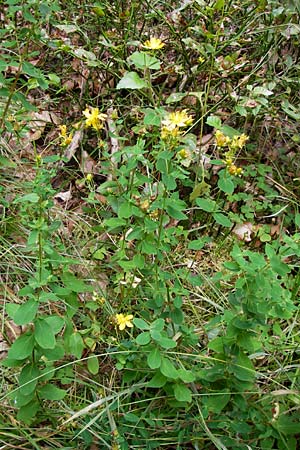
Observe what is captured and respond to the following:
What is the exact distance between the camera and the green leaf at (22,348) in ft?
4.13

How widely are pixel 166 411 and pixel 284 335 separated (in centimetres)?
43

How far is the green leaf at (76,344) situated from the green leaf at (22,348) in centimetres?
22

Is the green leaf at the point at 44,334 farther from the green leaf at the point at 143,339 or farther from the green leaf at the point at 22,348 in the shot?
the green leaf at the point at 143,339

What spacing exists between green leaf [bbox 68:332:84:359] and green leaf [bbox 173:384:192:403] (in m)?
0.28

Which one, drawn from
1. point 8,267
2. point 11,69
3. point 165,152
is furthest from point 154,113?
point 11,69

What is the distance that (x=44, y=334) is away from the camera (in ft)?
4.07

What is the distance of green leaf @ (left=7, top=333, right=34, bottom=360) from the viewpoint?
1.26 metres

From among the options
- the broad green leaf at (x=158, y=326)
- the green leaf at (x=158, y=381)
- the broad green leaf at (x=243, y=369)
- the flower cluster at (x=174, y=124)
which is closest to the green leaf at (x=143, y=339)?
the broad green leaf at (x=158, y=326)

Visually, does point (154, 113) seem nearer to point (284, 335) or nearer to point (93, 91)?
point (284, 335)

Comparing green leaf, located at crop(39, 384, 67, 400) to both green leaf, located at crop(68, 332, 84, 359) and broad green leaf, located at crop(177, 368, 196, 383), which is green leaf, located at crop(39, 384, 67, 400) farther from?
broad green leaf, located at crop(177, 368, 196, 383)

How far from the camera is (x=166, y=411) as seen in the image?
1540 millimetres

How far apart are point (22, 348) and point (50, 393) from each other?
17cm

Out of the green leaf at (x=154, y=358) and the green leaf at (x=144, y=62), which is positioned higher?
the green leaf at (x=144, y=62)

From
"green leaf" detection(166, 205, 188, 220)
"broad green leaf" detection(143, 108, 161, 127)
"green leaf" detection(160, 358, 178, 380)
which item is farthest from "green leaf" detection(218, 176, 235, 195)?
"green leaf" detection(160, 358, 178, 380)
